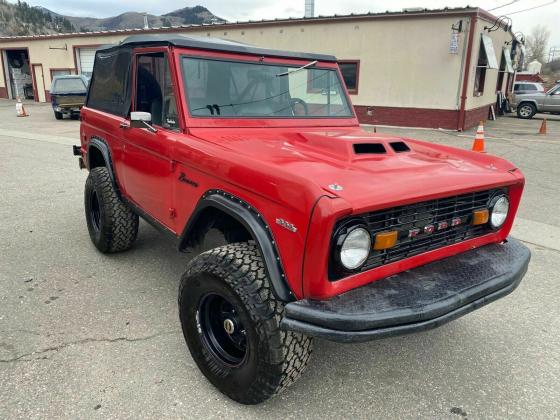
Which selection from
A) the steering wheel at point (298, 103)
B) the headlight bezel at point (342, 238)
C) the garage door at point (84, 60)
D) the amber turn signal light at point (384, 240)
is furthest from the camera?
the garage door at point (84, 60)

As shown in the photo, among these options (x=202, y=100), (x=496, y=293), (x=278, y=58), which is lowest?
(x=496, y=293)

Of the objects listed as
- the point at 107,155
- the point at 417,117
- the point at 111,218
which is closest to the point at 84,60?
the point at 417,117

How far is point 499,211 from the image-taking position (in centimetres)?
267

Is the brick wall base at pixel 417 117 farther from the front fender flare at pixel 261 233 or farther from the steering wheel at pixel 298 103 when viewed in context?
the front fender flare at pixel 261 233

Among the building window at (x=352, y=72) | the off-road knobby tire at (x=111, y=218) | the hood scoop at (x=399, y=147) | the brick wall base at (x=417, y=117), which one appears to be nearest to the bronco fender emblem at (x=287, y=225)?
the hood scoop at (x=399, y=147)

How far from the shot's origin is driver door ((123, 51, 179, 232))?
3.05m

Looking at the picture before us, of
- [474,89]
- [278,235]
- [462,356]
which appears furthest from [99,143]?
[474,89]

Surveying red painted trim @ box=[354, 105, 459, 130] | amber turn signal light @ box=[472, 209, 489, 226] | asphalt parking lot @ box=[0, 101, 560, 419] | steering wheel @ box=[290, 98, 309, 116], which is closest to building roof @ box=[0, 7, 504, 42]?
red painted trim @ box=[354, 105, 459, 130]

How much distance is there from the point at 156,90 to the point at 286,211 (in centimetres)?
183

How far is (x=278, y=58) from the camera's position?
3.50m

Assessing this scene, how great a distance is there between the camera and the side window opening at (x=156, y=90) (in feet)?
10.1

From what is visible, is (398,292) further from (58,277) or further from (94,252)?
(94,252)

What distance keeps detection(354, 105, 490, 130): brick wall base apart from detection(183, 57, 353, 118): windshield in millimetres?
11931

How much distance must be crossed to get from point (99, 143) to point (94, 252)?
1.06 meters
